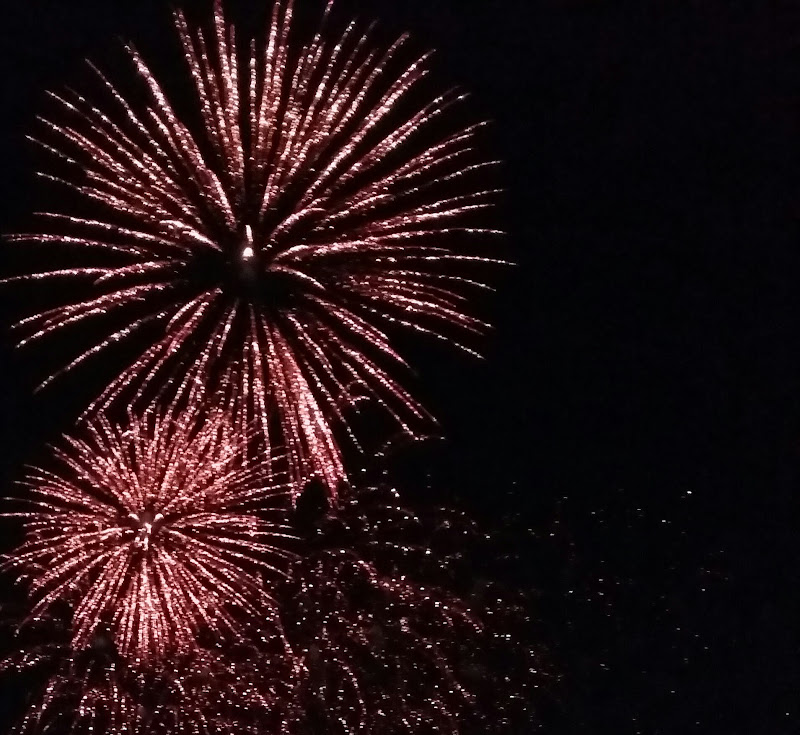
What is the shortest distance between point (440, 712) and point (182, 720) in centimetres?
188

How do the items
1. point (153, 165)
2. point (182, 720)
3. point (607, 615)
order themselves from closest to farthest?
1. point (153, 165)
2. point (182, 720)
3. point (607, 615)

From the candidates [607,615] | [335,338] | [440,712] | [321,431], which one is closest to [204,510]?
[321,431]

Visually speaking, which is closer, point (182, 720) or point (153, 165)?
point (153, 165)

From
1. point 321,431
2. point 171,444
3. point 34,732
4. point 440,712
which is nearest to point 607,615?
point 440,712

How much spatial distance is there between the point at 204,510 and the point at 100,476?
70cm

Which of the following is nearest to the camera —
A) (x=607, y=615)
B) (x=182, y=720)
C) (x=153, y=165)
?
(x=153, y=165)

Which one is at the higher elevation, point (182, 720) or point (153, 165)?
point (153, 165)

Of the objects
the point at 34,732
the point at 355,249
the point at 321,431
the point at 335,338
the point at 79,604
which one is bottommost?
the point at 34,732

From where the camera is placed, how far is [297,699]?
311 inches

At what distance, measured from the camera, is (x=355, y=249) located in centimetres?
646

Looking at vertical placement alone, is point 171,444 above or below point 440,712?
above

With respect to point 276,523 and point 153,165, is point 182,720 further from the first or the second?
point 153,165

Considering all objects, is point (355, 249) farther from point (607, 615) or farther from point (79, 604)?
point (607, 615)

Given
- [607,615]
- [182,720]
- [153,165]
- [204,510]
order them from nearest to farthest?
[153,165] → [204,510] → [182,720] → [607,615]
